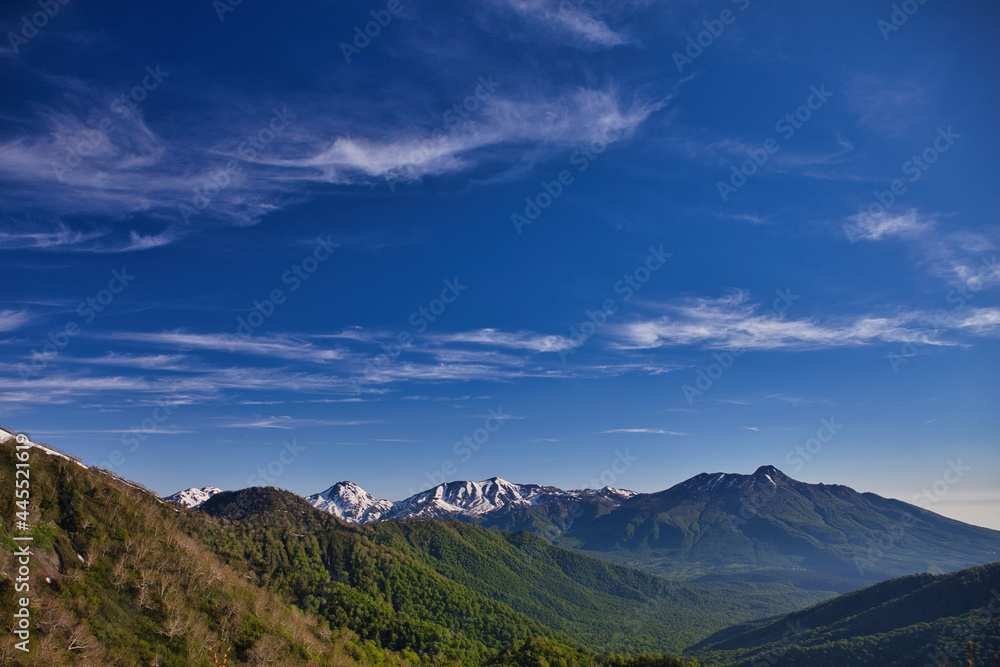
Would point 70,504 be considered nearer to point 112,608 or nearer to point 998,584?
point 112,608

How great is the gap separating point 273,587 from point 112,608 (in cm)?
10022

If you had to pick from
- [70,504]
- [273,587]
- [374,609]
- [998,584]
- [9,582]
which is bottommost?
[998,584]

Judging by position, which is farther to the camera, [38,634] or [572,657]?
[572,657]

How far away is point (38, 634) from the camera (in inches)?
1886

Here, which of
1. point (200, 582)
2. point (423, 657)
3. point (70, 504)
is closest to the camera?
point (70, 504)

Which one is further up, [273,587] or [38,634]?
[38,634]

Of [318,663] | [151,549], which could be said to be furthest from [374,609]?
[151,549]

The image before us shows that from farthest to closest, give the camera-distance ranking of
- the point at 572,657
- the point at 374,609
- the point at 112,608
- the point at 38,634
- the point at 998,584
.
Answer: the point at 998,584
the point at 374,609
the point at 572,657
the point at 112,608
the point at 38,634

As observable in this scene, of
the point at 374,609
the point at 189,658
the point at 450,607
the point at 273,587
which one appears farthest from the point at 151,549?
the point at 450,607

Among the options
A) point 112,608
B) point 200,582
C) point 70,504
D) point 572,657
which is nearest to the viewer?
point 112,608

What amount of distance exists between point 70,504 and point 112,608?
Answer: 53.3ft

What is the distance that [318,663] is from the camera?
75.4 metres

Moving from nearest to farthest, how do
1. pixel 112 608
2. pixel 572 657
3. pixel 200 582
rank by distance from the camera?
pixel 112 608 < pixel 200 582 < pixel 572 657

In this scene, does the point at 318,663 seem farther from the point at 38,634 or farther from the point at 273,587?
the point at 273,587
